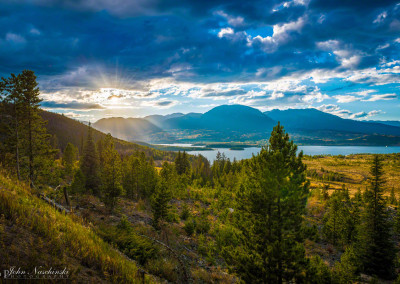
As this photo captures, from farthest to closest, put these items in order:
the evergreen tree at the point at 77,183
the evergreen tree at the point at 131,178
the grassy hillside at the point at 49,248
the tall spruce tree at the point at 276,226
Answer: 1. the evergreen tree at the point at 131,178
2. the evergreen tree at the point at 77,183
3. the tall spruce tree at the point at 276,226
4. the grassy hillside at the point at 49,248

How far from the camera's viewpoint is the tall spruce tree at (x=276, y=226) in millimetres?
10008

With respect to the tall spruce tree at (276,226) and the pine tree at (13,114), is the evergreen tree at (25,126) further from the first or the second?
the tall spruce tree at (276,226)

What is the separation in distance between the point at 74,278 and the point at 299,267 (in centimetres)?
1021

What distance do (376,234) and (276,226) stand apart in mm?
20896

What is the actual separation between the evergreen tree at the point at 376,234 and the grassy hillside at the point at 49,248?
2798 centimetres

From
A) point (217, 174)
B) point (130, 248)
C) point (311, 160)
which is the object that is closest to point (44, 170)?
point (130, 248)

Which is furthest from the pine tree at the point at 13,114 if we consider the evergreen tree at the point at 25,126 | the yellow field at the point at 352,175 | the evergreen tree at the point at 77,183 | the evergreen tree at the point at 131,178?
the yellow field at the point at 352,175

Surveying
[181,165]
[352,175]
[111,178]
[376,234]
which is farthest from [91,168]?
[352,175]

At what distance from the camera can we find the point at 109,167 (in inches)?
950

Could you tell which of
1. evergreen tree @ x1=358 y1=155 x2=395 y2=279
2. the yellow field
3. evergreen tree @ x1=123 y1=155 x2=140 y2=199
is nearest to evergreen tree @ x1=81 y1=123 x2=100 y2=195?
evergreen tree @ x1=123 y1=155 x2=140 y2=199

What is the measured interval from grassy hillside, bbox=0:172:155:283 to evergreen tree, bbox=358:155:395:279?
28.0 meters

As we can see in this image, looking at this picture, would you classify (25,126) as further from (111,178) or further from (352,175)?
(352,175)

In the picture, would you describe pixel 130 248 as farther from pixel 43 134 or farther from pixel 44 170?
pixel 43 134

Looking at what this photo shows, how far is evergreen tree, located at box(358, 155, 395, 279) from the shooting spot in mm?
22141
